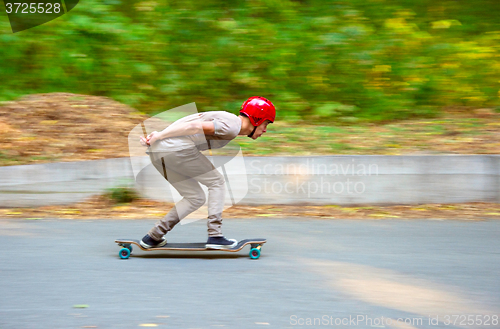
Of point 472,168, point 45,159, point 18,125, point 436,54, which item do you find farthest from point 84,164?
point 436,54

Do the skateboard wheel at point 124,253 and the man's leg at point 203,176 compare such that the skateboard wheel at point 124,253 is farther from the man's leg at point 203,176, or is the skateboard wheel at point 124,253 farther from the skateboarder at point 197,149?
the man's leg at point 203,176

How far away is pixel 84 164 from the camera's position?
800 cm

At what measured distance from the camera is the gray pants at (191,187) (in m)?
5.28

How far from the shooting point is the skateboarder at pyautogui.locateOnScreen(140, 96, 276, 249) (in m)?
5.05

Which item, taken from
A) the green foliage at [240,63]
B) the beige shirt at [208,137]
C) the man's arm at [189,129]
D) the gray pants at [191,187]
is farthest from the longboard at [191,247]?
the green foliage at [240,63]

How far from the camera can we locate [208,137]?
17.0 feet

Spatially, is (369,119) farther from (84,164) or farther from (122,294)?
(122,294)

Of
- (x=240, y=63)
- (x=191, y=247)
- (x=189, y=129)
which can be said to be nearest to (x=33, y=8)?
(x=240, y=63)

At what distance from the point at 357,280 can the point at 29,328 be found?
8.43ft

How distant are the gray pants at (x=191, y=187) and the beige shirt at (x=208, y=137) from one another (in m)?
0.09
